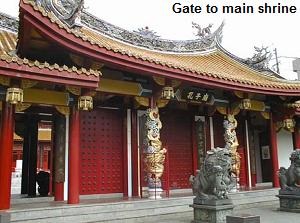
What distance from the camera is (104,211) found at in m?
7.02

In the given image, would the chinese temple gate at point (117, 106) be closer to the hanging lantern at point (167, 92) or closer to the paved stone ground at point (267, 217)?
the hanging lantern at point (167, 92)

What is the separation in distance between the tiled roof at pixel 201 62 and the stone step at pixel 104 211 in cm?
317

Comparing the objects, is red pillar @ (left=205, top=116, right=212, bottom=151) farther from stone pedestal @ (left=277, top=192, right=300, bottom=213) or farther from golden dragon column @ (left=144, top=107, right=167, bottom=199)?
golden dragon column @ (left=144, top=107, right=167, bottom=199)

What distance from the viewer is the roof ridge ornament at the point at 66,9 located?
8.39 m

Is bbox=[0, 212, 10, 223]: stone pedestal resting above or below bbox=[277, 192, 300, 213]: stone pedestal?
above

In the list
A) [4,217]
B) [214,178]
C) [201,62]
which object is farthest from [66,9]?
[214,178]

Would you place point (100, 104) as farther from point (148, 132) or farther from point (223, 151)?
point (223, 151)

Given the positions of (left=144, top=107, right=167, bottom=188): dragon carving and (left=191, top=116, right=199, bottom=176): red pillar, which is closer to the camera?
(left=144, top=107, right=167, bottom=188): dragon carving

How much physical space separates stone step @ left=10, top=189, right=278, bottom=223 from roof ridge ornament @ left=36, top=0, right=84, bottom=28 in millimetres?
4368

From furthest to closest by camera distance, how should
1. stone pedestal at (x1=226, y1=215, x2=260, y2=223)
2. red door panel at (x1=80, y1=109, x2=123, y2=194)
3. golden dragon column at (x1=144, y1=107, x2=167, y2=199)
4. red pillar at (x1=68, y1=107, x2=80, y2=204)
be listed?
red door panel at (x1=80, y1=109, x2=123, y2=194)
golden dragon column at (x1=144, y1=107, x2=167, y2=199)
red pillar at (x1=68, y1=107, x2=80, y2=204)
stone pedestal at (x1=226, y1=215, x2=260, y2=223)

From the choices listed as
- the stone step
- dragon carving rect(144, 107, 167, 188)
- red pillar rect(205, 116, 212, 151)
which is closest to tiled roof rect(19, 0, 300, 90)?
dragon carving rect(144, 107, 167, 188)

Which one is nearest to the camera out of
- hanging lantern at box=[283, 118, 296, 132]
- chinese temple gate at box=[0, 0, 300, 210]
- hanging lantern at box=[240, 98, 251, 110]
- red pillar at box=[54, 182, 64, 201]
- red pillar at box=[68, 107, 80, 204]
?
chinese temple gate at box=[0, 0, 300, 210]

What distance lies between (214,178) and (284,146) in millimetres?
8412

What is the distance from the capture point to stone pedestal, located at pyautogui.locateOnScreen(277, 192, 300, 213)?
842cm
